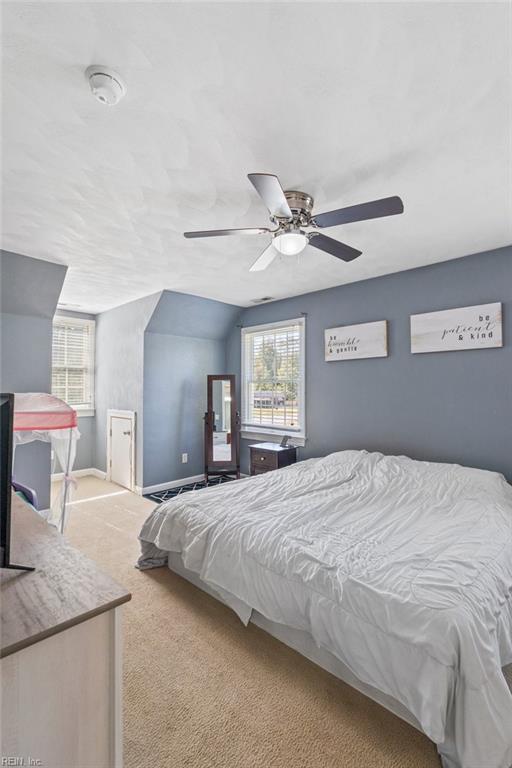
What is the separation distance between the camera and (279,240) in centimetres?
216

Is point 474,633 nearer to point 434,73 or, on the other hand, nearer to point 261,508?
point 261,508

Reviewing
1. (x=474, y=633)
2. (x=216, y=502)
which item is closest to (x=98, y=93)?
(x=216, y=502)

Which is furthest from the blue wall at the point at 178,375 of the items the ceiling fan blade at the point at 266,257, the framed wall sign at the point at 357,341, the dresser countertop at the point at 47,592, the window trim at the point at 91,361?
the dresser countertop at the point at 47,592

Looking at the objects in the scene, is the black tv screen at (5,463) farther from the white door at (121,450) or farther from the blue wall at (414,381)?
the white door at (121,450)

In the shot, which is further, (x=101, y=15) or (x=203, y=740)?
(x=203, y=740)

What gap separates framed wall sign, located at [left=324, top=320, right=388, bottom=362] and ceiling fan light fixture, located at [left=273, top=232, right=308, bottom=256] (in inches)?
79.1

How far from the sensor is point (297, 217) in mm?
2162

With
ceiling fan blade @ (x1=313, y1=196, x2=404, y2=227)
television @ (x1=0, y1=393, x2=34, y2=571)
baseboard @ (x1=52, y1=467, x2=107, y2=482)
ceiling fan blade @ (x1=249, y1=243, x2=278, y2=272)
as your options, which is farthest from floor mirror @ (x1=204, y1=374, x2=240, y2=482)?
television @ (x1=0, y1=393, x2=34, y2=571)

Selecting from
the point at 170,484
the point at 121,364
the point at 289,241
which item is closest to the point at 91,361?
the point at 121,364

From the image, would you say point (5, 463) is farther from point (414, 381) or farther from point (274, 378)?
point (274, 378)

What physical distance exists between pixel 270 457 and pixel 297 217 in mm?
2928

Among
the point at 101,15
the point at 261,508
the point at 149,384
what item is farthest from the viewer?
the point at 149,384

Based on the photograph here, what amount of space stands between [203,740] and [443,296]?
366 centimetres

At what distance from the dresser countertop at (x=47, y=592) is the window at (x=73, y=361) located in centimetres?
486
